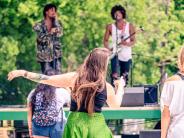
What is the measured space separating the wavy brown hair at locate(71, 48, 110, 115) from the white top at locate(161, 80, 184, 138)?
1.85 ft

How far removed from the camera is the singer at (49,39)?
529 inches

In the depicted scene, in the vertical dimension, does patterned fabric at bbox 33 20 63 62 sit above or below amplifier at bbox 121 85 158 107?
above

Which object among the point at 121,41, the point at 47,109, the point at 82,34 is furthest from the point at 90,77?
the point at 82,34

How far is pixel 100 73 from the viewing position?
784 centimetres

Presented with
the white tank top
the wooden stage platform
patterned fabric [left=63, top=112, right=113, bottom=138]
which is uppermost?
the white tank top

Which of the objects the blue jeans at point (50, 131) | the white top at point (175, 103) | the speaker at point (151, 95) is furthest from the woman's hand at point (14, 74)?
the speaker at point (151, 95)

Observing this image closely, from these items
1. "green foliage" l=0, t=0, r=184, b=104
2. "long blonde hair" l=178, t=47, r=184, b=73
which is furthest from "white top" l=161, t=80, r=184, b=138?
"green foliage" l=0, t=0, r=184, b=104

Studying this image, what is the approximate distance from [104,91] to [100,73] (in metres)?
0.18

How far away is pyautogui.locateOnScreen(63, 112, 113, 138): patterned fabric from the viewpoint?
7.93 metres

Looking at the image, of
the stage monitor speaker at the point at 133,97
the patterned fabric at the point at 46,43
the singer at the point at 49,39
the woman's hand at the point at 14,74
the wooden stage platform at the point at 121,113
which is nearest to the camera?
the woman's hand at the point at 14,74

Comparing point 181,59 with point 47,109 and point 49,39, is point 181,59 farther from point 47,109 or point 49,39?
point 49,39

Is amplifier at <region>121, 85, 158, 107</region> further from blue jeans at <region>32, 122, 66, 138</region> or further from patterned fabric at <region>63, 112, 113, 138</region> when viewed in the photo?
patterned fabric at <region>63, 112, 113, 138</region>

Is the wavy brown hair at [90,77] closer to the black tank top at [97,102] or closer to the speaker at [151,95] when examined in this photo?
the black tank top at [97,102]

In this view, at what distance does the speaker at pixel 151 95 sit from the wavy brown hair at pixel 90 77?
175 inches
